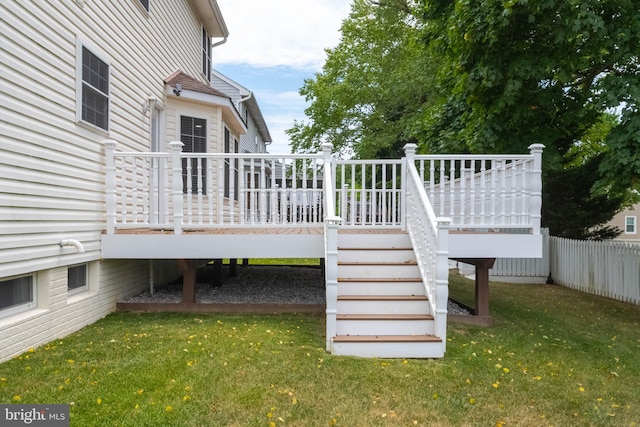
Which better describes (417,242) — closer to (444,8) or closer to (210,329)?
(210,329)

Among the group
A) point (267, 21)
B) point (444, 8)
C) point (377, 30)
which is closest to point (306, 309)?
point (444, 8)

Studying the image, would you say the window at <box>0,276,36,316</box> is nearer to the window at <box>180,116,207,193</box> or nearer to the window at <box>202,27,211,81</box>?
the window at <box>180,116,207,193</box>

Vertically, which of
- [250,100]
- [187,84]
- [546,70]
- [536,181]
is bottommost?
[536,181]

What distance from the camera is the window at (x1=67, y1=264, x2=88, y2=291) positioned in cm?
490

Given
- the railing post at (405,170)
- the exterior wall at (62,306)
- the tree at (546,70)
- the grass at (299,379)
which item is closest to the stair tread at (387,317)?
the grass at (299,379)

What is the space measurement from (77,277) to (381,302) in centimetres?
350

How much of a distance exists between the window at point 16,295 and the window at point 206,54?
7.71 metres

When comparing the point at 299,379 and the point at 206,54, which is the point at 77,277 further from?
the point at 206,54

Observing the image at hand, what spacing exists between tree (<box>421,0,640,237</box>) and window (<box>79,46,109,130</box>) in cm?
505

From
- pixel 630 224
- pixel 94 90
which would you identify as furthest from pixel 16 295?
pixel 630 224

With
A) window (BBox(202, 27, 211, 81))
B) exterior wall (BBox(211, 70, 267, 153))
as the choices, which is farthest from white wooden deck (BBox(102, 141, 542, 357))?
exterior wall (BBox(211, 70, 267, 153))

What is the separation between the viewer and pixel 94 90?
518 cm

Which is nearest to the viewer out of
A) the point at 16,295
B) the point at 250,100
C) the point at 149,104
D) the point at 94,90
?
the point at 16,295

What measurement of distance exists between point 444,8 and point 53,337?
810cm
